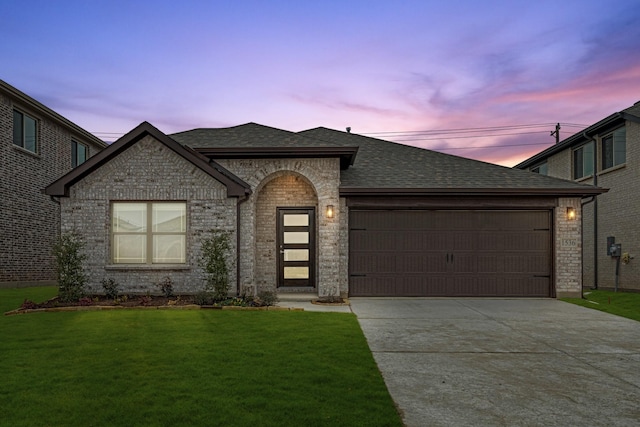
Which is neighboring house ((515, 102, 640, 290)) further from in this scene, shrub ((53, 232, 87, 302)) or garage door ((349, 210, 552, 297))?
shrub ((53, 232, 87, 302))

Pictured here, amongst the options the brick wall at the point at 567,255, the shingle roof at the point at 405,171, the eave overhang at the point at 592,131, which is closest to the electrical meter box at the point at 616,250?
the eave overhang at the point at 592,131

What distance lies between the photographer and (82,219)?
11.8 metres

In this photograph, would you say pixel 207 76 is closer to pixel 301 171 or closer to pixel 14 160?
pixel 14 160

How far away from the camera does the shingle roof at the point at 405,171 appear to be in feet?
41.0

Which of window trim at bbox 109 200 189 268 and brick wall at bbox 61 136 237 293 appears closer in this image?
brick wall at bbox 61 136 237 293

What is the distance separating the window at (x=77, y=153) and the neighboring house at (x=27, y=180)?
0.86 m

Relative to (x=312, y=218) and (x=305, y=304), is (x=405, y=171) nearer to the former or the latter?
(x=312, y=218)

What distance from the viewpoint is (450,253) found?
12.9 metres

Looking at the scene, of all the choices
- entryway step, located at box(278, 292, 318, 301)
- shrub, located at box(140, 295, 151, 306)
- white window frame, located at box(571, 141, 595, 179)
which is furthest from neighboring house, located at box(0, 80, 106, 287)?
white window frame, located at box(571, 141, 595, 179)

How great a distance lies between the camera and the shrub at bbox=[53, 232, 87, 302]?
1083 cm

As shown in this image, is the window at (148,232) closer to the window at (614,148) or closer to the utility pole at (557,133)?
the window at (614,148)

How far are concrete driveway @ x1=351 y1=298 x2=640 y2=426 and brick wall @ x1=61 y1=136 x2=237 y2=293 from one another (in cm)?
465

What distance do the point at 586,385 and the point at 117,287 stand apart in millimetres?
10585

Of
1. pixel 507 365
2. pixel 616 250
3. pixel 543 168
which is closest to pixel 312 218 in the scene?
pixel 507 365
